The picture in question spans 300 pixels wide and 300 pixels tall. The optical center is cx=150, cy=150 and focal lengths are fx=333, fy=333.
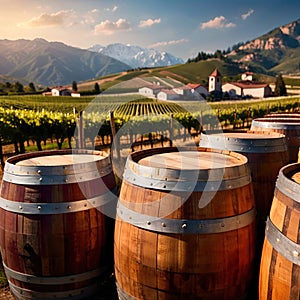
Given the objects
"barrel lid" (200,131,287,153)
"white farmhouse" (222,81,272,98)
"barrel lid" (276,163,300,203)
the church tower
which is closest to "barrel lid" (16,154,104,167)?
"barrel lid" (200,131,287,153)

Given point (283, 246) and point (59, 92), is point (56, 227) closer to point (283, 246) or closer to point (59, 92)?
point (283, 246)

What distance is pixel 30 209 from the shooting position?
12.1 feet

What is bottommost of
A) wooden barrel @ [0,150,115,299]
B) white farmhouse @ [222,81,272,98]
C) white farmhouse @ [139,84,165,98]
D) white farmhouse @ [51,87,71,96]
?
wooden barrel @ [0,150,115,299]

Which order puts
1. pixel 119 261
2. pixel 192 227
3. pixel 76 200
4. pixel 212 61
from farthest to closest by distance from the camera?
pixel 212 61
pixel 76 200
pixel 119 261
pixel 192 227

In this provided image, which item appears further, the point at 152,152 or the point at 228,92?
the point at 228,92

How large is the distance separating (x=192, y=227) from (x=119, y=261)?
995 millimetres

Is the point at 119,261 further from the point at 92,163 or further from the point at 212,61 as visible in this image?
the point at 212,61

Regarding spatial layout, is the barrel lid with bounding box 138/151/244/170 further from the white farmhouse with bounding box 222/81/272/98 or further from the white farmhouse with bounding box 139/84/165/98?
the white farmhouse with bounding box 222/81/272/98

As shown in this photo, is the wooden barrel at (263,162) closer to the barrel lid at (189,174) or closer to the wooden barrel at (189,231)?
the barrel lid at (189,174)

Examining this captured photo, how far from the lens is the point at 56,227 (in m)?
3.74

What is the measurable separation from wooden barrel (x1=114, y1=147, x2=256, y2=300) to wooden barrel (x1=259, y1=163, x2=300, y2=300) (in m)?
A: 0.31

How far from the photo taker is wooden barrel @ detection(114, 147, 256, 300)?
3.04 meters

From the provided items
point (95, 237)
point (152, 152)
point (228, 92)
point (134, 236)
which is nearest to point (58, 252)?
point (95, 237)

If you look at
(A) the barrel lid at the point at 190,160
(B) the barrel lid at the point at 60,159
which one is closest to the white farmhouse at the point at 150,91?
(B) the barrel lid at the point at 60,159
